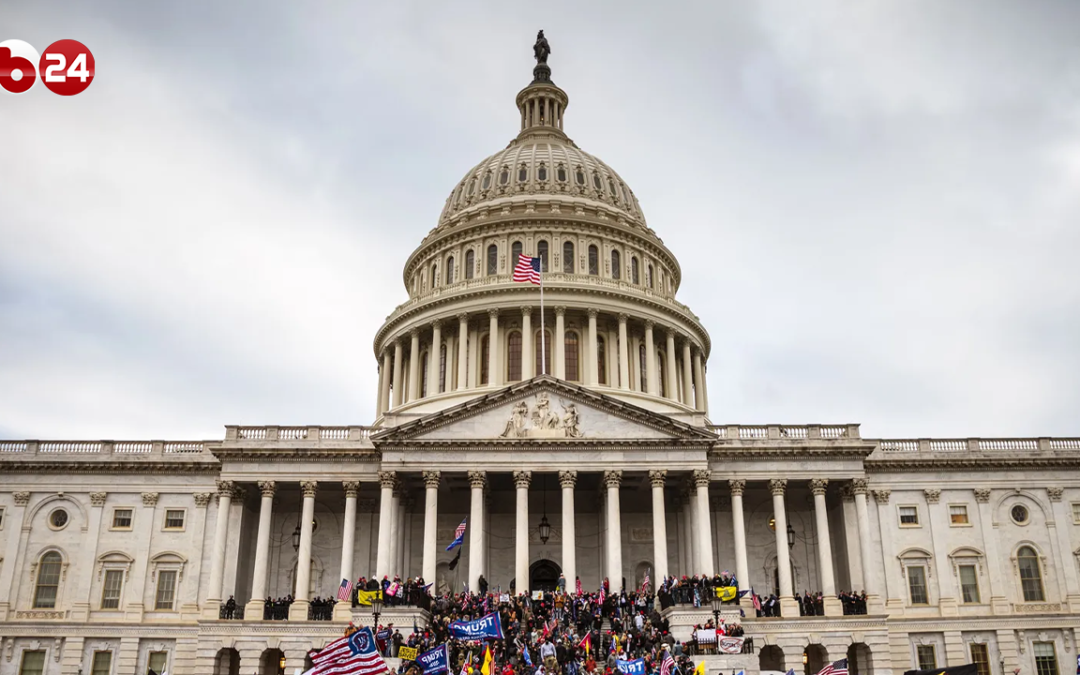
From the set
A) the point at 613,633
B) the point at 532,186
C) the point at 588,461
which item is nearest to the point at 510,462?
the point at 588,461

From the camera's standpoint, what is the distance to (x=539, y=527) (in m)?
49.3

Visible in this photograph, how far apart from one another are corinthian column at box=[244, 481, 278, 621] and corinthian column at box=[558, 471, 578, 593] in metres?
15.1

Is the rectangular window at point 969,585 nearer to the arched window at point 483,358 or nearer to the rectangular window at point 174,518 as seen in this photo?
the arched window at point 483,358

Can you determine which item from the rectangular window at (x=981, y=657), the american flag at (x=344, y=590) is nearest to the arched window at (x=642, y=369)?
the rectangular window at (x=981, y=657)

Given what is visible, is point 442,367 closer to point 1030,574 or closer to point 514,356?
point 514,356

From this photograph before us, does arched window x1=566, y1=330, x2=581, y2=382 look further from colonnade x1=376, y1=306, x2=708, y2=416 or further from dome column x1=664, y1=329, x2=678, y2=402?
dome column x1=664, y1=329, x2=678, y2=402

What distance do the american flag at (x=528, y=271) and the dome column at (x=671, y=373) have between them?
42.1 feet

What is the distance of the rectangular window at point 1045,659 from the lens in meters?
49.7

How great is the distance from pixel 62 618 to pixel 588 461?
29.2m

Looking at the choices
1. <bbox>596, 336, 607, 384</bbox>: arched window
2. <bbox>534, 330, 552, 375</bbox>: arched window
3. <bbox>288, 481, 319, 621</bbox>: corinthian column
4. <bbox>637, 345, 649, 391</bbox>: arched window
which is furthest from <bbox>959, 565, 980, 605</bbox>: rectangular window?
<bbox>288, 481, 319, 621</bbox>: corinthian column

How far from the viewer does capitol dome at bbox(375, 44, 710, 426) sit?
63219 mm

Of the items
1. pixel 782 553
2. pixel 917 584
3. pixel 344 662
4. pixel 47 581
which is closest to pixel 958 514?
pixel 917 584

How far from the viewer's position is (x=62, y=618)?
50531 mm

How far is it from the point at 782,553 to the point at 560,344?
20.7 metres
